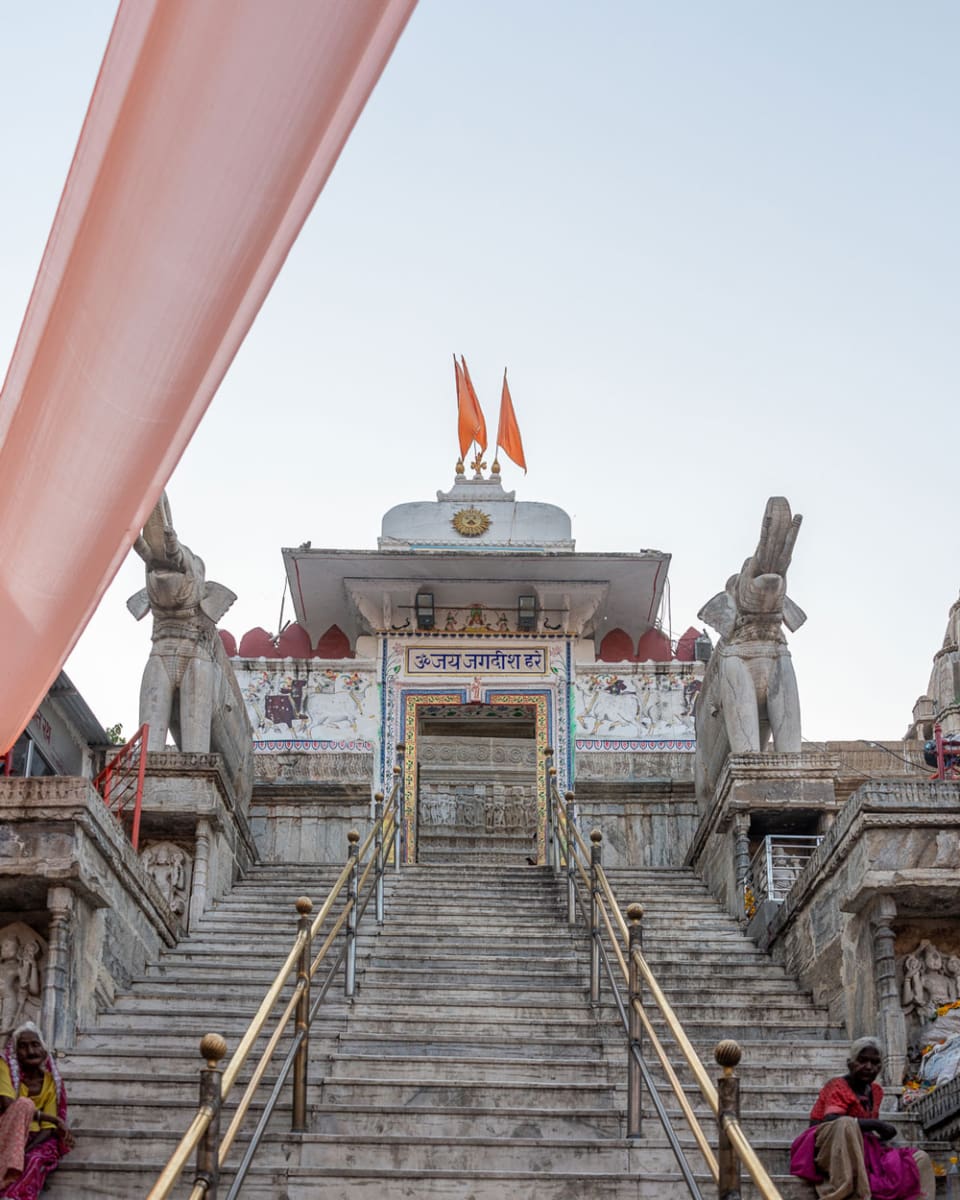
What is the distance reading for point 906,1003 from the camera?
8.98 metres

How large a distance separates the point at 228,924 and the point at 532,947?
2464 mm

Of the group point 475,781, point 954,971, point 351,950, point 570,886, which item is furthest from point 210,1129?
point 475,781

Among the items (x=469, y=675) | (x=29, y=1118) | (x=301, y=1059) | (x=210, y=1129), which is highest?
(x=469, y=675)

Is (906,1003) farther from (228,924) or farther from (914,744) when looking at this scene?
(914,744)

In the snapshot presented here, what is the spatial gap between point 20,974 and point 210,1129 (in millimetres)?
3780

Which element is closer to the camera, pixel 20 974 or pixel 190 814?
pixel 20 974

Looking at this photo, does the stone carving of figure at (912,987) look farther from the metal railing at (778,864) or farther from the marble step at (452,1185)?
the marble step at (452,1185)

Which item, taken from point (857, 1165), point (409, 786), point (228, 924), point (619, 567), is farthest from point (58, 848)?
point (619, 567)

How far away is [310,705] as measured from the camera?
18.2m

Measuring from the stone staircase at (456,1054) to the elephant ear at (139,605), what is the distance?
3261 mm

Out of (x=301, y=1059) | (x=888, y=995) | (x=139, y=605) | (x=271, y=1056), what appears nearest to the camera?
(x=301, y=1059)

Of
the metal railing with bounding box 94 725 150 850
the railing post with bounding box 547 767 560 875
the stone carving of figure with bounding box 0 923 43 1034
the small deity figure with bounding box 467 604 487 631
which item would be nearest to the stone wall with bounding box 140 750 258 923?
the metal railing with bounding box 94 725 150 850

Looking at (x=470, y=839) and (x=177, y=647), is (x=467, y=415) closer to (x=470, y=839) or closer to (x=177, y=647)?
(x=470, y=839)

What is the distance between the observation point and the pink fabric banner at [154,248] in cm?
351
